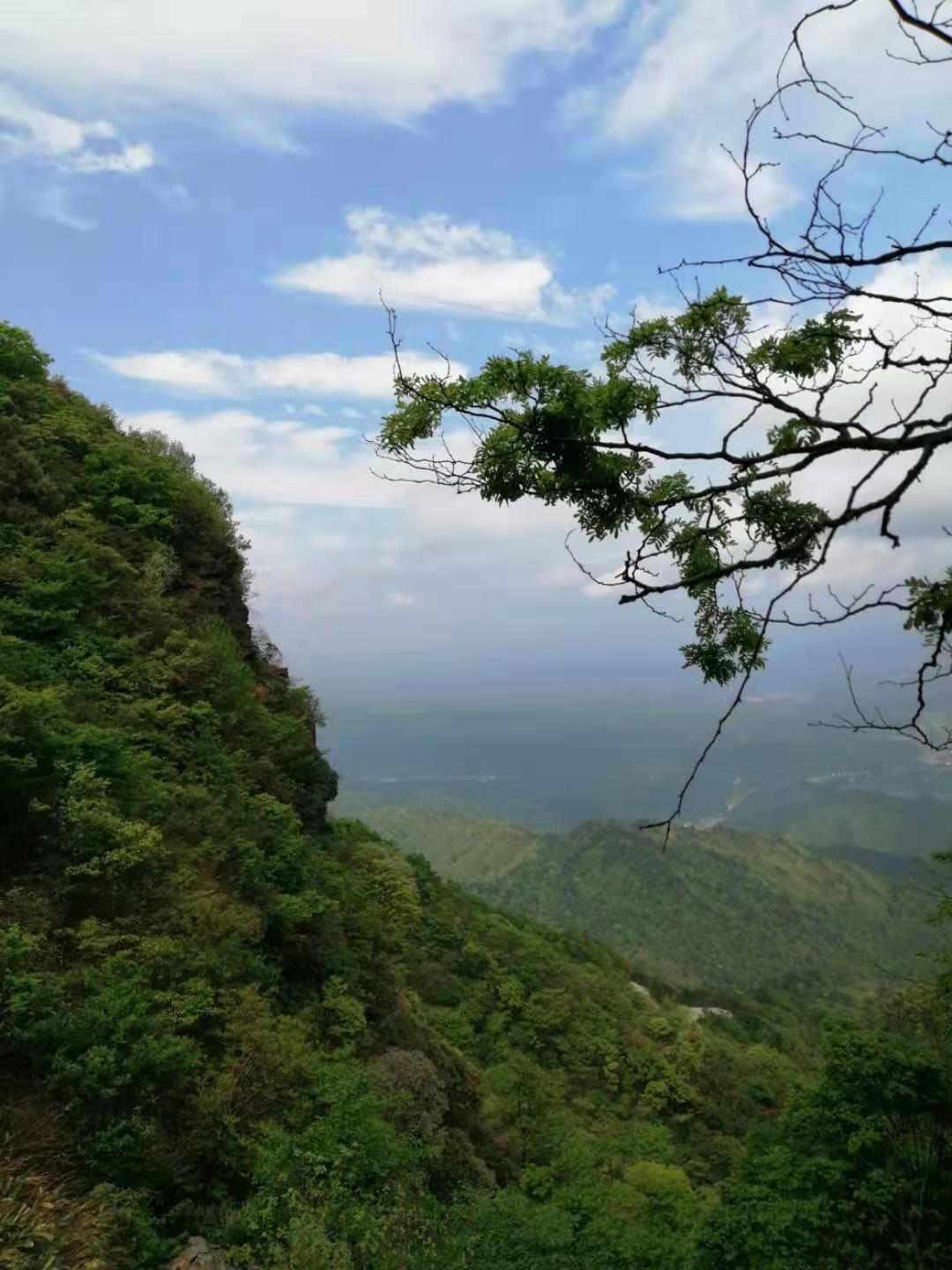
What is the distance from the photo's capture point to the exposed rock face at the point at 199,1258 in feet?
16.3

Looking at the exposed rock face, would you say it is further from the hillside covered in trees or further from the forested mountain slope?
the forested mountain slope

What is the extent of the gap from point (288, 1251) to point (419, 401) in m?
6.14

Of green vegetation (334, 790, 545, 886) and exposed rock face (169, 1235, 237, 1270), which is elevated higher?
exposed rock face (169, 1235, 237, 1270)

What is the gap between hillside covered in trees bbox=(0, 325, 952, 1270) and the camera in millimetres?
5441

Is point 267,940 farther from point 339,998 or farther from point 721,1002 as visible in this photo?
point 721,1002

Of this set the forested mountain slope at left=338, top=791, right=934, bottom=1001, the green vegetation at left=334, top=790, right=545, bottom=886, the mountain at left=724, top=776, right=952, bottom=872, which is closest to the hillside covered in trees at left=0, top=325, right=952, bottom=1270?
the forested mountain slope at left=338, top=791, right=934, bottom=1001

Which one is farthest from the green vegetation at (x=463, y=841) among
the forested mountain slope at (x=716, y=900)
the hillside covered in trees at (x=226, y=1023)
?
the hillside covered in trees at (x=226, y=1023)

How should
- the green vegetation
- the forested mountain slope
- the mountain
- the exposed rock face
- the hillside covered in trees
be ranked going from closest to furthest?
the exposed rock face, the hillside covered in trees, the forested mountain slope, the green vegetation, the mountain

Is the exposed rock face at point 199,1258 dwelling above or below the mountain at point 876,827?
above

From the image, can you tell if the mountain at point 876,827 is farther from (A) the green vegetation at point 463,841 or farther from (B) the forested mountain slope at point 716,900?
(A) the green vegetation at point 463,841

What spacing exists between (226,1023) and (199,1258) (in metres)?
2.20

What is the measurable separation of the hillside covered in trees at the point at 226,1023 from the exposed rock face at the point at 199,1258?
0.09 meters

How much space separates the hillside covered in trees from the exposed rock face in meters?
0.09

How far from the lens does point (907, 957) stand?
276ft
